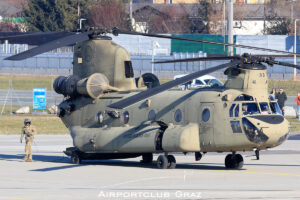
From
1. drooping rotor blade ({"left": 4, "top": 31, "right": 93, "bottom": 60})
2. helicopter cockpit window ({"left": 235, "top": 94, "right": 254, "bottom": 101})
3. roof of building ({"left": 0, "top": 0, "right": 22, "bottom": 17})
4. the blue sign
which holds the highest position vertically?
roof of building ({"left": 0, "top": 0, "right": 22, "bottom": 17})

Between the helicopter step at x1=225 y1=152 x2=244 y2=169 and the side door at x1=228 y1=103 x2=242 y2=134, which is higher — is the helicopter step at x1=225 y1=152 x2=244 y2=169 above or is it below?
below

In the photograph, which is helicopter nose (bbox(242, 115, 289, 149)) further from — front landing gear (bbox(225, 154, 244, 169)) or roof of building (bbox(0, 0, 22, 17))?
roof of building (bbox(0, 0, 22, 17))

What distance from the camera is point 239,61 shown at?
19.7 metres

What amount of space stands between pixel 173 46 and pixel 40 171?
68563mm

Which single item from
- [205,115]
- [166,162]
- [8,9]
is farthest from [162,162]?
[8,9]

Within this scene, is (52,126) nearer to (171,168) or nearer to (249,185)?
(171,168)

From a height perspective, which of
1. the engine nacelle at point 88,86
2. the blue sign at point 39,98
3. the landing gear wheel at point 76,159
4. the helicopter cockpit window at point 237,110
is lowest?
the landing gear wheel at point 76,159

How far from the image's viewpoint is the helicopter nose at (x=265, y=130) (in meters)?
19.0

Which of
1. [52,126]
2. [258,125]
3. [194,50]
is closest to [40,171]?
[258,125]

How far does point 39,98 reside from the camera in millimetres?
44094

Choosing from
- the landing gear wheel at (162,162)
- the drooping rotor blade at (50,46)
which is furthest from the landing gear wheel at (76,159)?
the drooping rotor blade at (50,46)

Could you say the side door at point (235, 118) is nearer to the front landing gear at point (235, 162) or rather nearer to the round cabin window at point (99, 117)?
the front landing gear at point (235, 162)

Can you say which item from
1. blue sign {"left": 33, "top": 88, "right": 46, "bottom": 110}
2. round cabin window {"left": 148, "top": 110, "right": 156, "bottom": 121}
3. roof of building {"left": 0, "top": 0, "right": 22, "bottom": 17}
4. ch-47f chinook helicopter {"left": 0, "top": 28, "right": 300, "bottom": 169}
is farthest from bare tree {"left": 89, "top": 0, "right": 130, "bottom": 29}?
round cabin window {"left": 148, "top": 110, "right": 156, "bottom": 121}

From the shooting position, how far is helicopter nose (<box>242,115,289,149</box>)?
19.0m
